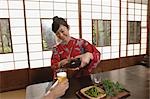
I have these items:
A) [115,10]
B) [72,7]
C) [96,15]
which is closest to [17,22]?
[72,7]

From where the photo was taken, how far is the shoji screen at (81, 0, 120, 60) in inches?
159

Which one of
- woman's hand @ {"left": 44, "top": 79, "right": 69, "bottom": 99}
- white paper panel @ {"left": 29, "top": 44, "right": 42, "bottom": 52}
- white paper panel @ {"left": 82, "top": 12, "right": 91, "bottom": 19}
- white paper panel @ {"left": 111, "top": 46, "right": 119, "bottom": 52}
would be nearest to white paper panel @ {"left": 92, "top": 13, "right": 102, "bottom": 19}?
white paper panel @ {"left": 82, "top": 12, "right": 91, "bottom": 19}

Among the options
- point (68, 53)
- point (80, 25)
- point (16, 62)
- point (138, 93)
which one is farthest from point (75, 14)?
point (138, 93)

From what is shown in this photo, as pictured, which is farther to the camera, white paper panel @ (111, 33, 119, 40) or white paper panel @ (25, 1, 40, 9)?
white paper panel @ (111, 33, 119, 40)

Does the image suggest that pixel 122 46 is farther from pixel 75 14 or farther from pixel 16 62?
pixel 16 62

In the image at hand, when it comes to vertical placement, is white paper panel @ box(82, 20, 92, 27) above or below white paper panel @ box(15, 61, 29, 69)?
above

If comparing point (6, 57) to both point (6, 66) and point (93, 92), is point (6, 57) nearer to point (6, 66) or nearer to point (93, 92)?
point (6, 66)

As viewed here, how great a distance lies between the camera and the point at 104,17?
432cm

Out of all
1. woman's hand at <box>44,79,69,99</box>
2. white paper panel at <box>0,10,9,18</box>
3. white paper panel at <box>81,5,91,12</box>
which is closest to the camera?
woman's hand at <box>44,79,69,99</box>

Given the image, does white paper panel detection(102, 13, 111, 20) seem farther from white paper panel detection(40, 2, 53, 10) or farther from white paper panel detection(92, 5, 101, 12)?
white paper panel detection(40, 2, 53, 10)

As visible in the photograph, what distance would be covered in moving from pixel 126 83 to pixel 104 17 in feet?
9.54

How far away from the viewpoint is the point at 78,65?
1782mm

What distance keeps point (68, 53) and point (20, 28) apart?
5.47ft

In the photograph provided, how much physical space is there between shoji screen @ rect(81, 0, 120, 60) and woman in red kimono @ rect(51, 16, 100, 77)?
1.92 metres
